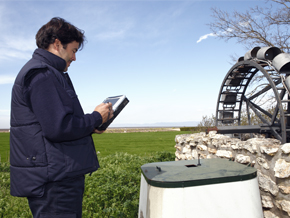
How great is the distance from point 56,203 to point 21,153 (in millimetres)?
437

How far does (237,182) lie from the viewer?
2141 millimetres

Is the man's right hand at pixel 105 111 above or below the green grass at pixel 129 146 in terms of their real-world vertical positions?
above

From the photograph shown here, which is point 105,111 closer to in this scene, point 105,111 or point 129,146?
point 105,111

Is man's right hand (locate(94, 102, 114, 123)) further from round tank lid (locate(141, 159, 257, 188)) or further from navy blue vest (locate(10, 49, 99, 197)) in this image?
round tank lid (locate(141, 159, 257, 188))

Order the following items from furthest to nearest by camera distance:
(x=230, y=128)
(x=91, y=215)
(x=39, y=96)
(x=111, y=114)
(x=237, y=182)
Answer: (x=230, y=128)
(x=91, y=215)
(x=237, y=182)
(x=111, y=114)
(x=39, y=96)

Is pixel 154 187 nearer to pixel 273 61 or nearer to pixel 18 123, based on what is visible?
pixel 18 123

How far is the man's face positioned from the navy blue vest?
0.50 ft

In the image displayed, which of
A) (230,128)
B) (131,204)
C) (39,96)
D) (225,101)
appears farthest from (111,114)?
(225,101)

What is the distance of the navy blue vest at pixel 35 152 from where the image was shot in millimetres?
1654

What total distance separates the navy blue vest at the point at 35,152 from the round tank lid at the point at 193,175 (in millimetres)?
674

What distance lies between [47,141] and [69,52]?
0.76 meters

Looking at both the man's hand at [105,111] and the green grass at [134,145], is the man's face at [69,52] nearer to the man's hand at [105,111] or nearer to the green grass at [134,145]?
the man's hand at [105,111]

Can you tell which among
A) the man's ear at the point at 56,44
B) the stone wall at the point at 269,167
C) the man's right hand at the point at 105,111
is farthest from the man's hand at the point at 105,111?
the stone wall at the point at 269,167

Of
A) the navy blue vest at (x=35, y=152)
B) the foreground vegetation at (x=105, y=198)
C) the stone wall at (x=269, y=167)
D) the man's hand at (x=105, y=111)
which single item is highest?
the man's hand at (x=105, y=111)
